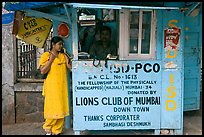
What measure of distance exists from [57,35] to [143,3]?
151cm

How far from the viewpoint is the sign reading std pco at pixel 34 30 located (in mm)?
5008

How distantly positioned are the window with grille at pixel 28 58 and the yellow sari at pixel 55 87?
4.39ft

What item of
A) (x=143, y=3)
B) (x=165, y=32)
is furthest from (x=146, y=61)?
(x=143, y=3)

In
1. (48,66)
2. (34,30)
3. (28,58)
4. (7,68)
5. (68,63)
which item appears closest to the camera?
(48,66)

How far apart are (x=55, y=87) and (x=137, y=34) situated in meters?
1.51

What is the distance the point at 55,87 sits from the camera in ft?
15.9

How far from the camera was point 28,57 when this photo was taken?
20.7ft

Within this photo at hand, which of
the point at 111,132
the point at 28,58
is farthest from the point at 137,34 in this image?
the point at 28,58

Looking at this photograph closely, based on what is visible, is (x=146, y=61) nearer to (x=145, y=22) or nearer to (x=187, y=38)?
(x=145, y=22)

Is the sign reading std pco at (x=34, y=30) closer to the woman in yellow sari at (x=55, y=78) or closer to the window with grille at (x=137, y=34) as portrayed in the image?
the woman in yellow sari at (x=55, y=78)

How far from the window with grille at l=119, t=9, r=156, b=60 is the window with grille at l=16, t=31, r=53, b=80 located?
6.22 ft

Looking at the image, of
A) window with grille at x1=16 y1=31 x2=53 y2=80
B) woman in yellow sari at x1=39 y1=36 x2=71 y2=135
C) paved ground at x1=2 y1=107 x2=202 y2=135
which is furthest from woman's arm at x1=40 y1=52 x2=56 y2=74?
window with grille at x1=16 y1=31 x2=53 y2=80

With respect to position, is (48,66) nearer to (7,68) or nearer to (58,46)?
(58,46)

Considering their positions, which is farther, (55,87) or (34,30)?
(34,30)
